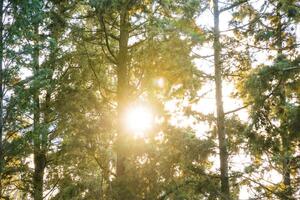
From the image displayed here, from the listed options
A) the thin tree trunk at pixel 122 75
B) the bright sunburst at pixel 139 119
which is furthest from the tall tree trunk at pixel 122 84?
the bright sunburst at pixel 139 119

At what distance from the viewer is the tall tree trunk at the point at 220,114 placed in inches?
434

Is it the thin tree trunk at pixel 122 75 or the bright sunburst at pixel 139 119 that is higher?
the thin tree trunk at pixel 122 75

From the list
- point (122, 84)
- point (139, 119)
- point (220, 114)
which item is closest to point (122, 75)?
point (122, 84)

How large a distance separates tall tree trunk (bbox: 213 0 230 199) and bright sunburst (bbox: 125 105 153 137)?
6.23 feet

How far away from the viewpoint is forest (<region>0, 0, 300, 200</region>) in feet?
34.1

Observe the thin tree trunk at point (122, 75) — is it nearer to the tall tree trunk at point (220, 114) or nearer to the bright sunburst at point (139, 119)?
the bright sunburst at point (139, 119)

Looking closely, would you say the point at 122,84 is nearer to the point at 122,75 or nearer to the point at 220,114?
the point at 122,75

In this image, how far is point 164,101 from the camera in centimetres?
1186

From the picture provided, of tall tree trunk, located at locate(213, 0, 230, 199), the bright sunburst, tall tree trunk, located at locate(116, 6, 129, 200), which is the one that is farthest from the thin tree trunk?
tall tree trunk, located at locate(213, 0, 230, 199)

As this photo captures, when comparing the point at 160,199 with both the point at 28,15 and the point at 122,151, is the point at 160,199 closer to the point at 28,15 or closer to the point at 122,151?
the point at 122,151

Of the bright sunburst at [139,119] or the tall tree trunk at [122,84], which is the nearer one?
the bright sunburst at [139,119]

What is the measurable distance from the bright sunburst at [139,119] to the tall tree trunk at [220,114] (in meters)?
1.90

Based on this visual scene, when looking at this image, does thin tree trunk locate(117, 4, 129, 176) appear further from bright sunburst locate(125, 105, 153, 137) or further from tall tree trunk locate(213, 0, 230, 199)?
tall tree trunk locate(213, 0, 230, 199)

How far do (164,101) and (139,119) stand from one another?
92 centimetres
